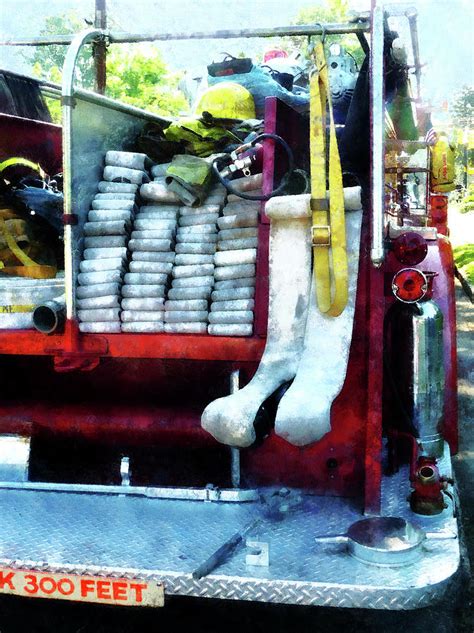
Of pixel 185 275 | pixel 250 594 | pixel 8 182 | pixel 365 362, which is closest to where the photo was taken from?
pixel 250 594

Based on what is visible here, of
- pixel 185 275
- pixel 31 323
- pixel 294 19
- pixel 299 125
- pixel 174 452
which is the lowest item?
pixel 174 452

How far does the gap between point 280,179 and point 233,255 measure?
0.44 meters

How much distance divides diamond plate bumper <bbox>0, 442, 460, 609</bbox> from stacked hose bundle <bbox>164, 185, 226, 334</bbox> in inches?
29.4

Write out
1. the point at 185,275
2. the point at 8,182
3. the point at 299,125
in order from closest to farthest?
the point at 185,275 < the point at 299,125 < the point at 8,182

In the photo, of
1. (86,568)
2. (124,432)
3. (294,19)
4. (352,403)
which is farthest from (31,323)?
(294,19)

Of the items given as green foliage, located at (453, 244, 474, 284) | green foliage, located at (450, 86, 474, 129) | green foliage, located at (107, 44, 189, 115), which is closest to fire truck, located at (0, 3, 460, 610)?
green foliage, located at (453, 244, 474, 284)

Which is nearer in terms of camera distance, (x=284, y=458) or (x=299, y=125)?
(x=284, y=458)

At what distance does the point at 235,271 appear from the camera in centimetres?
314

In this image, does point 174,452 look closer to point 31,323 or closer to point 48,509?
point 48,509

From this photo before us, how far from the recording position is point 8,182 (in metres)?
4.48

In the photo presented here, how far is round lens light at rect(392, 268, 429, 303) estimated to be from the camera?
2869 mm

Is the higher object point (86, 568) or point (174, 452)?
point (174, 452)

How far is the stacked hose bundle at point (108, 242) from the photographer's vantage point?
3189 mm

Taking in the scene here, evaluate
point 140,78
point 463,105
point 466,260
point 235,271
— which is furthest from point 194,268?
→ point 463,105
